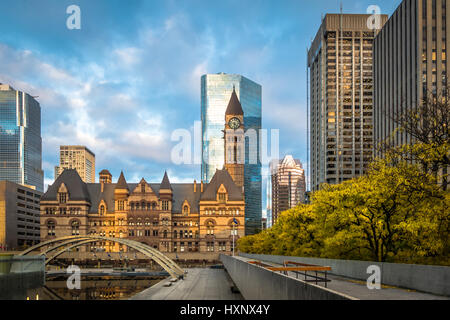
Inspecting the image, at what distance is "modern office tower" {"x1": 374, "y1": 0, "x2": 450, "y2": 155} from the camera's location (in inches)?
4247

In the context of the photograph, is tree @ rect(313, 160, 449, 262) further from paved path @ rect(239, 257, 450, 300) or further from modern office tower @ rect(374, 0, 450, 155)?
modern office tower @ rect(374, 0, 450, 155)

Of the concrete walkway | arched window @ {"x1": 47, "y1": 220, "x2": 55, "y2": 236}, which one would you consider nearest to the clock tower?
arched window @ {"x1": 47, "y1": 220, "x2": 55, "y2": 236}

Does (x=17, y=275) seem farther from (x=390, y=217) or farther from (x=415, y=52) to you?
(x=415, y=52)

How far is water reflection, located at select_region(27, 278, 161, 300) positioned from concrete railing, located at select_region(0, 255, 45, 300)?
3.37 m

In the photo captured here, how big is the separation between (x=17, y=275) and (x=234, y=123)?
145 metres

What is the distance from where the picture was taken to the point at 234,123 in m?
180

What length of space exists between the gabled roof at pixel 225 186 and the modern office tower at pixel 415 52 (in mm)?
50522

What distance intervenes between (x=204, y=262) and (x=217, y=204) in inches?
823

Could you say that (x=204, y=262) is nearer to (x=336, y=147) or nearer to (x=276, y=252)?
(x=276, y=252)

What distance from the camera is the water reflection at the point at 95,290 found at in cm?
5822

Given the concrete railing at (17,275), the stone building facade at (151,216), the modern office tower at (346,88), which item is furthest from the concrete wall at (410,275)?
the modern office tower at (346,88)

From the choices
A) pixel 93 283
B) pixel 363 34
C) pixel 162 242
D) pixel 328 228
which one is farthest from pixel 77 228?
pixel 363 34

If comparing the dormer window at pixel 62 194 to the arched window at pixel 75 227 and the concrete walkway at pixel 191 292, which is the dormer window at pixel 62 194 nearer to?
the arched window at pixel 75 227
